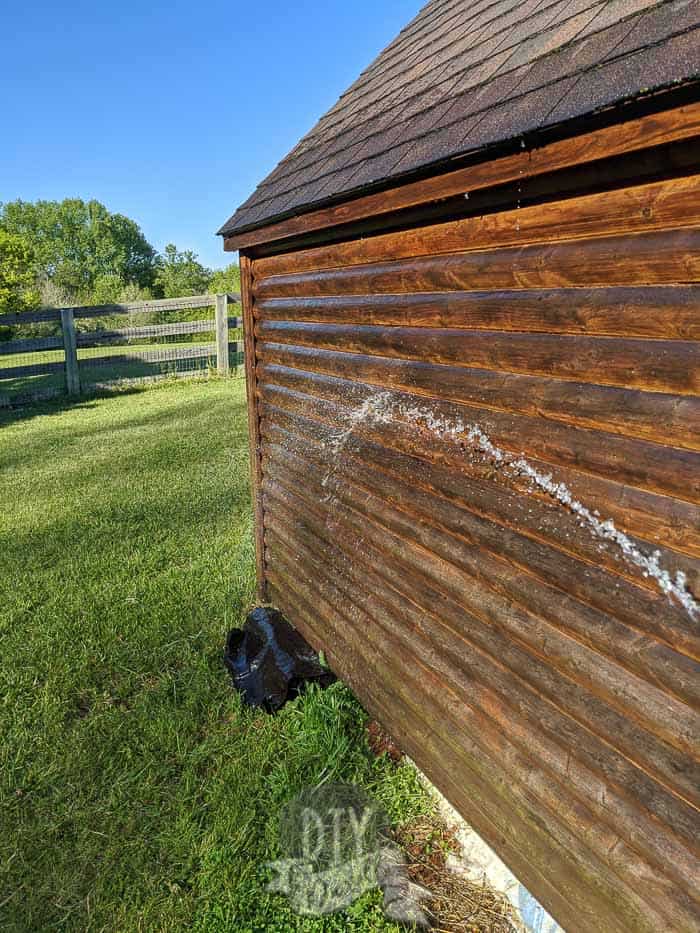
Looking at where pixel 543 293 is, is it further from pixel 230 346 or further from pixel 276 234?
pixel 230 346

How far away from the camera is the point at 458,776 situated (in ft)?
8.40

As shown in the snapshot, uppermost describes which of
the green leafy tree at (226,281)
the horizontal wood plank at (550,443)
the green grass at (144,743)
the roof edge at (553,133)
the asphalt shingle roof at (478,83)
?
the green leafy tree at (226,281)

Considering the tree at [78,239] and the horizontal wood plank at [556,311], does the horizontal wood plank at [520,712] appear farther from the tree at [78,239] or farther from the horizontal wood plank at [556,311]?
the tree at [78,239]

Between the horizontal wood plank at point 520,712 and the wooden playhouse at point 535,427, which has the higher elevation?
the wooden playhouse at point 535,427

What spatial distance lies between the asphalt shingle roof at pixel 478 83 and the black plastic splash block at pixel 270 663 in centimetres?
262

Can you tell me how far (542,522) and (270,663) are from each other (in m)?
2.28

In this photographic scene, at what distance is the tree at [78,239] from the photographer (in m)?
76.2

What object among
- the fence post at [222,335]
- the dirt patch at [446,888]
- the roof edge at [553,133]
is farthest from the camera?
the fence post at [222,335]

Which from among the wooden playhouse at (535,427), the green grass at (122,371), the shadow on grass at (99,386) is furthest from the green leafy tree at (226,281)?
the wooden playhouse at (535,427)

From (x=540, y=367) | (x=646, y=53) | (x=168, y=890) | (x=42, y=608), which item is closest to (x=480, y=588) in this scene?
(x=540, y=367)

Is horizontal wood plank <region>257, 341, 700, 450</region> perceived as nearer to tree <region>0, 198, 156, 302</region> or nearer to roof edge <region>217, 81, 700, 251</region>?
roof edge <region>217, 81, 700, 251</region>

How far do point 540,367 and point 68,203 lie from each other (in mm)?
92468

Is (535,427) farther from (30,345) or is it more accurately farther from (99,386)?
(99,386)

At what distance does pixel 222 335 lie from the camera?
1688 cm
